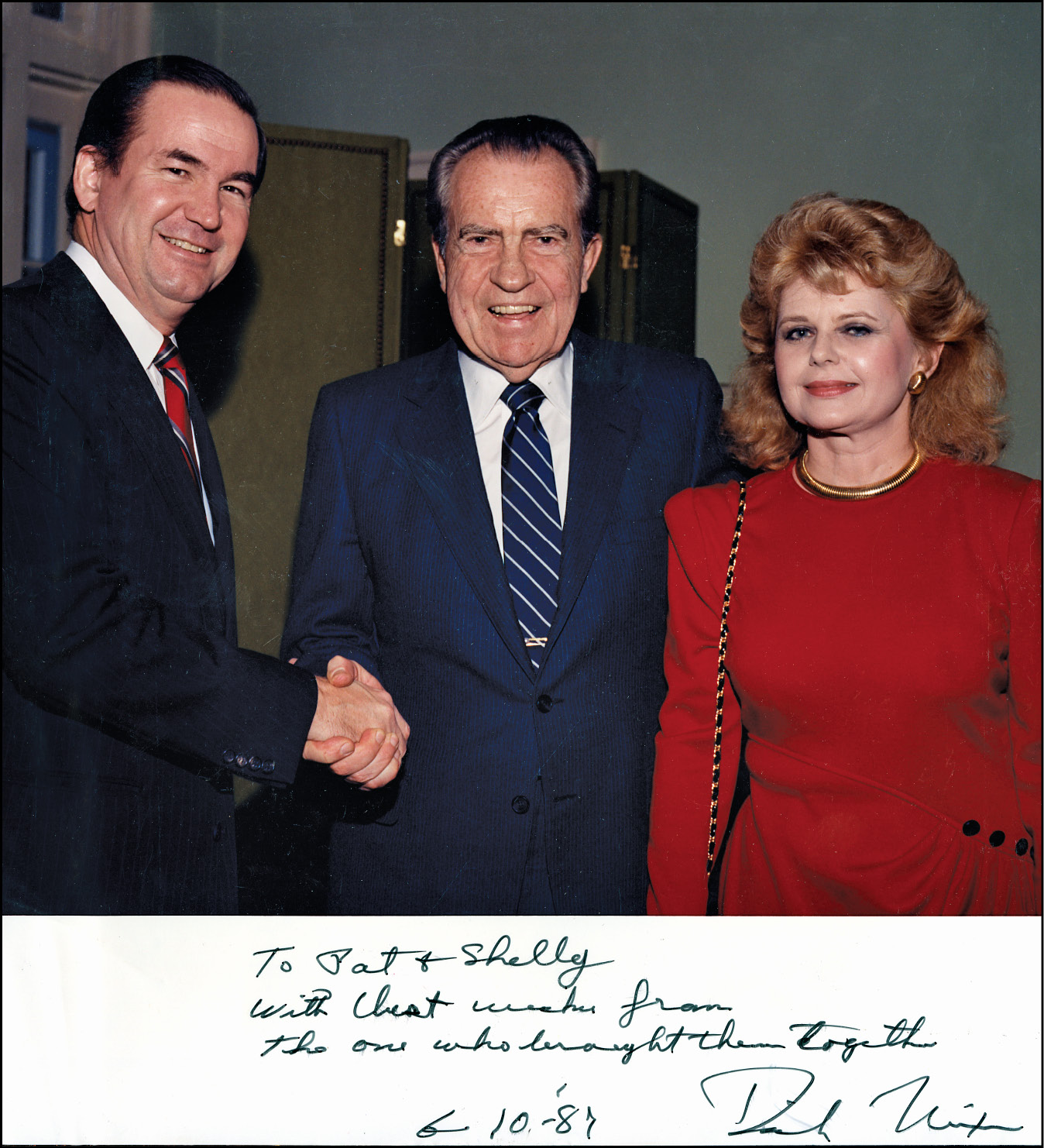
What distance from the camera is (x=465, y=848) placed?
5.73 feet

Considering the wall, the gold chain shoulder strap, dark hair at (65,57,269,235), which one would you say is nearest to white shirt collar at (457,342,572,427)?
the wall

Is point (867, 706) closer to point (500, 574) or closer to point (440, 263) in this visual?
point (500, 574)

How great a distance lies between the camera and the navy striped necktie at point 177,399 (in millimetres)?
1750

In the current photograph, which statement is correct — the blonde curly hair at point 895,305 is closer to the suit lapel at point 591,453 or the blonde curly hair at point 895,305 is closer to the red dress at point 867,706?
the red dress at point 867,706

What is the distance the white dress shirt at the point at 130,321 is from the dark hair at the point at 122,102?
0.06 metres

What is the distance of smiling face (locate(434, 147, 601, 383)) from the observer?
178cm

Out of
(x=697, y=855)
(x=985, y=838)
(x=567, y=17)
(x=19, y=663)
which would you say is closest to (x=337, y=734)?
(x=19, y=663)

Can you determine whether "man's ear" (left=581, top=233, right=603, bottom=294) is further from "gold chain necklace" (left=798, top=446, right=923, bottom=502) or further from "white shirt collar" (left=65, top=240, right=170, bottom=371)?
"white shirt collar" (left=65, top=240, right=170, bottom=371)

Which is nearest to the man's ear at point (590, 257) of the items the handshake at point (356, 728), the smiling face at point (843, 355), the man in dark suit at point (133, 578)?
the smiling face at point (843, 355)

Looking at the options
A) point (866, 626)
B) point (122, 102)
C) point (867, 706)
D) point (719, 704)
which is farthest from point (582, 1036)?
point (122, 102)

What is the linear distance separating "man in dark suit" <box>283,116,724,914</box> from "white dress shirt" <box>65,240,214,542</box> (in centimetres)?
29

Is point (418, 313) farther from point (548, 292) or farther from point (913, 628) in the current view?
point (913, 628)

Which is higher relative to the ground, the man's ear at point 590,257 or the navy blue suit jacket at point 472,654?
the man's ear at point 590,257

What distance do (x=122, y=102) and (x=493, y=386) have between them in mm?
845
